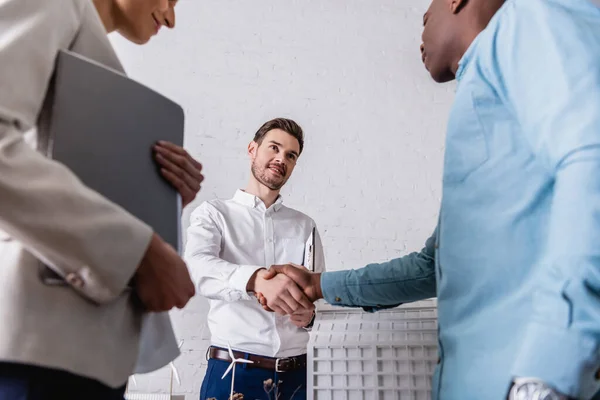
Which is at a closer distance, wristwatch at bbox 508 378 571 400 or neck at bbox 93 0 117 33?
wristwatch at bbox 508 378 571 400

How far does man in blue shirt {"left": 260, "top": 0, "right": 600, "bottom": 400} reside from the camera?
544 millimetres

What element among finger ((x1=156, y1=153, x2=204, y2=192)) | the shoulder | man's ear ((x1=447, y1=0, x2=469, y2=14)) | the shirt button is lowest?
the shirt button

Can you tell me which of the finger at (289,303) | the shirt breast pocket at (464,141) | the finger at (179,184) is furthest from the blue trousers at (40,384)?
the finger at (289,303)

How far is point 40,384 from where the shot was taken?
0.52m

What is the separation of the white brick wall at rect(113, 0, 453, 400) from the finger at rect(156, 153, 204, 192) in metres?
1.96

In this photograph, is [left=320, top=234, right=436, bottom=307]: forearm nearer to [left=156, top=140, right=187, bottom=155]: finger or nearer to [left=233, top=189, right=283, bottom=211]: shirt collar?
[left=156, top=140, right=187, bottom=155]: finger

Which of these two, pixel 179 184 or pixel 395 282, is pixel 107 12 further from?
pixel 395 282

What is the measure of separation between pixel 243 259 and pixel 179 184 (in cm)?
140

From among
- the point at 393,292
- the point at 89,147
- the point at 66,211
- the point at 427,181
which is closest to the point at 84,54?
the point at 89,147

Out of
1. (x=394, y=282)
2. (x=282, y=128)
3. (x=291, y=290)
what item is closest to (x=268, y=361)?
(x=291, y=290)

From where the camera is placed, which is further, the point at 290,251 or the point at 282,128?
the point at 282,128

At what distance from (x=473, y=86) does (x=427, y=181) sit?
88.2 inches

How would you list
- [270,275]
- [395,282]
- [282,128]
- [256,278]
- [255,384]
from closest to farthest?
[395,282], [270,275], [256,278], [255,384], [282,128]

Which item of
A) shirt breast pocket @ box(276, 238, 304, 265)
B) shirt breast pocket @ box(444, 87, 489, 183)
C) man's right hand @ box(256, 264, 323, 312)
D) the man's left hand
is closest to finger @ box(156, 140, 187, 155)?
the man's left hand
